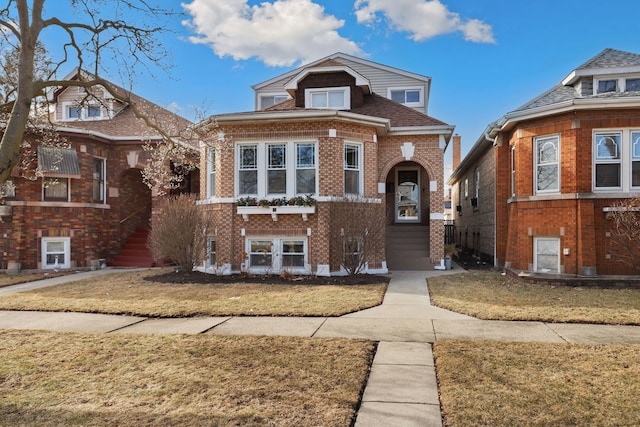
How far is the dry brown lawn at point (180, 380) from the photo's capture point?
11.8ft

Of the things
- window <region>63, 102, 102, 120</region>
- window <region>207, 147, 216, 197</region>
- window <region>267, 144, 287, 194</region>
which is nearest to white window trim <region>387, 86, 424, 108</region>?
window <region>267, 144, 287, 194</region>

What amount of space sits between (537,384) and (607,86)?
10565 mm

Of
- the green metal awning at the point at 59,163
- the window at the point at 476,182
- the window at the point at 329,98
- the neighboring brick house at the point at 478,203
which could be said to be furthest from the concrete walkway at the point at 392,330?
the window at the point at 476,182

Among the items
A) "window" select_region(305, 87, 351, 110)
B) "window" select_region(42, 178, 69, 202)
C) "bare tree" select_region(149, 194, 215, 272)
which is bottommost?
"bare tree" select_region(149, 194, 215, 272)

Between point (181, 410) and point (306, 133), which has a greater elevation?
point (306, 133)

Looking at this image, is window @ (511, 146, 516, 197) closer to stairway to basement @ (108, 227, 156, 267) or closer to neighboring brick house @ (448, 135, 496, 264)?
neighboring brick house @ (448, 135, 496, 264)

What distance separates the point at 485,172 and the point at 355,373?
44.0ft

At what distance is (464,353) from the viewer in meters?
5.13

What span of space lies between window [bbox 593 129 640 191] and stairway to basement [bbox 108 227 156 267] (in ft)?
46.7

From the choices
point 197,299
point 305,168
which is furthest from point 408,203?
point 197,299

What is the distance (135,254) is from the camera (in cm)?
1589

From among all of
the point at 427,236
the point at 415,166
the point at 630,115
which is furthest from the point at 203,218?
the point at 630,115

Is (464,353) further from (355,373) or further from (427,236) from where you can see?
(427,236)

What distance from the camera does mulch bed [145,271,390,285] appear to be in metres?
11.3
